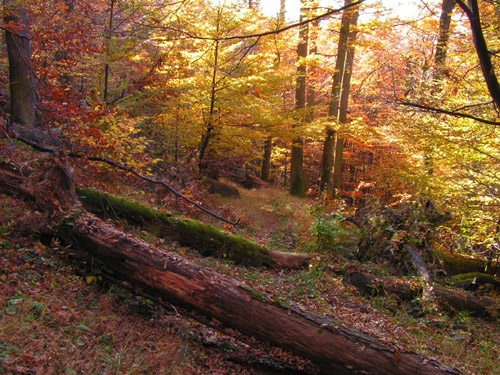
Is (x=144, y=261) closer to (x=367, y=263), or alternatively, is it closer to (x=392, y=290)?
(x=392, y=290)

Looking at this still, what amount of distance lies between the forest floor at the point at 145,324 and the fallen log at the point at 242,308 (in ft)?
0.71

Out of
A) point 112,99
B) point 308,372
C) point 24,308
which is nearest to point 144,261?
point 24,308

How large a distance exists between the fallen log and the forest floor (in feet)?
0.71

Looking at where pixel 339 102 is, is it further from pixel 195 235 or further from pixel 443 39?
pixel 195 235

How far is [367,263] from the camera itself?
8.71 metres

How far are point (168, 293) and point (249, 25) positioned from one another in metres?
10.7

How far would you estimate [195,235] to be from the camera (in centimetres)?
791

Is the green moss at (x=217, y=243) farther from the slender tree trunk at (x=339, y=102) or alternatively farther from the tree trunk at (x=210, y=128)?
the slender tree trunk at (x=339, y=102)

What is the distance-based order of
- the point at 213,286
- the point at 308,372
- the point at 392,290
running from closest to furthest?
the point at 308,372
the point at 213,286
the point at 392,290

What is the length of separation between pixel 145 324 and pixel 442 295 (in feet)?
18.9

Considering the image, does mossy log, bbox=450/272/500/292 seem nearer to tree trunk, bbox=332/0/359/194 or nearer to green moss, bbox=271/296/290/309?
green moss, bbox=271/296/290/309

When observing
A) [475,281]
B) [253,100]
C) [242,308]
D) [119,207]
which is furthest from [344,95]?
[242,308]

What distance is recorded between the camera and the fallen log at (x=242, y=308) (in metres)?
3.94

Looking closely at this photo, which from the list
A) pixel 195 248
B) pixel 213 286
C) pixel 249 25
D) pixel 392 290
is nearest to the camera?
pixel 213 286
